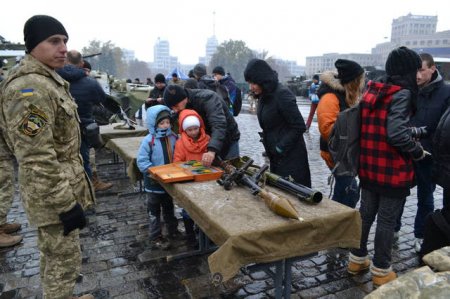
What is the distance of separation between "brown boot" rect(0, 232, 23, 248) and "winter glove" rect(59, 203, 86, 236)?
2.10 meters

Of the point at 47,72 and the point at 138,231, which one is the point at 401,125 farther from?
the point at 138,231

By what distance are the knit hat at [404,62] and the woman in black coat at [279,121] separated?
0.92 metres

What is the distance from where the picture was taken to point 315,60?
134125 mm

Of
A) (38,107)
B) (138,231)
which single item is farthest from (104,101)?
(38,107)

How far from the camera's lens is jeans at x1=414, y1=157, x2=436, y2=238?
3.78 metres

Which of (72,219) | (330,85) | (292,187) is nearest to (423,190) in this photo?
(330,85)

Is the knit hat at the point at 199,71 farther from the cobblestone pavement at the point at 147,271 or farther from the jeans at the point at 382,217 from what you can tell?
the jeans at the point at 382,217

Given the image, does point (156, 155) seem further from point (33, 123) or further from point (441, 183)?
point (441, 183)

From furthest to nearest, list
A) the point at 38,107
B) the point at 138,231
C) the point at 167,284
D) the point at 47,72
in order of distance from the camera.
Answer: the point at 138,231 → the point at 167,284 → the point at 47,72 → the point at 38,107

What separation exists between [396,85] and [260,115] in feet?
4.17

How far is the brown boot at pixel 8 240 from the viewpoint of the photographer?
3.99 meters

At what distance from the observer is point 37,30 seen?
2.31 meters

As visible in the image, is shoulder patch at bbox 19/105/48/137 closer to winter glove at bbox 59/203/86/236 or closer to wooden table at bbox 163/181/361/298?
winter glove at bbox 59/203/86/236

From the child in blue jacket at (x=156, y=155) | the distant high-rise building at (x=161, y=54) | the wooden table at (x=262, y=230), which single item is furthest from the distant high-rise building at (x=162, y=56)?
A: the wooden table at (x=262, y=230)
